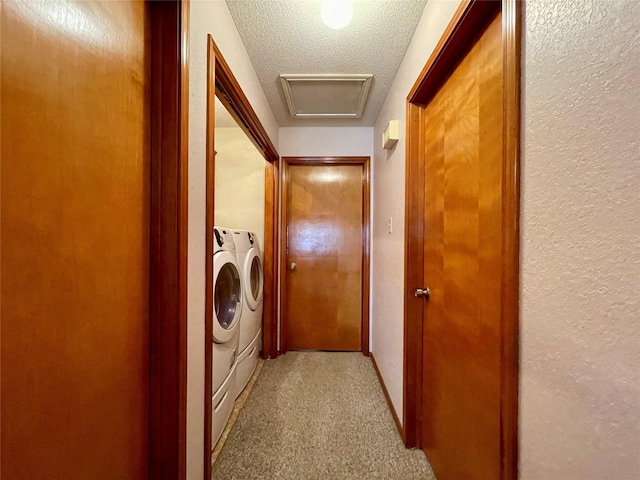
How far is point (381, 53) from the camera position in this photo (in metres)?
1.48

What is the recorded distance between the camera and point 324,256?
2572 millimetres

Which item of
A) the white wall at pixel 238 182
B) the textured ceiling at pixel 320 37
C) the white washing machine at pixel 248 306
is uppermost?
the textured ceiling at pixel 320 37

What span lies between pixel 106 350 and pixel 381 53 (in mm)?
1856

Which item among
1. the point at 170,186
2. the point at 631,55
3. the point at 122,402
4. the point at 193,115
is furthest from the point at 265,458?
the point at 631,55

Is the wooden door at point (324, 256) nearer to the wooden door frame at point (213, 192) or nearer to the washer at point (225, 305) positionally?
the wooden door frame at point (213, 192)

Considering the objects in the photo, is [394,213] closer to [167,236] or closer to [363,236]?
[363,236]

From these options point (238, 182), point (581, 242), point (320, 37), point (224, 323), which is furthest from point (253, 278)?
point (581, 242)

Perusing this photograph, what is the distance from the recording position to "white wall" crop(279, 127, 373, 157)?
248cm

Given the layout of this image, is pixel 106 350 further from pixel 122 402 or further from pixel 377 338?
pixel 377 338

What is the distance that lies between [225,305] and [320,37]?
5.50 ft

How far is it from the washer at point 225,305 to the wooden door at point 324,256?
0.92 meters

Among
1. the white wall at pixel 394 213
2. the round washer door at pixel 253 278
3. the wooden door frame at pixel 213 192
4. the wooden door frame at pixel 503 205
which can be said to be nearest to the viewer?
the wooden door frame at pixel 503 205

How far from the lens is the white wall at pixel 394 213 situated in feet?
3.85

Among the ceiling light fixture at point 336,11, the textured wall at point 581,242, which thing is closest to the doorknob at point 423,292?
the textured wall at point 581,242
